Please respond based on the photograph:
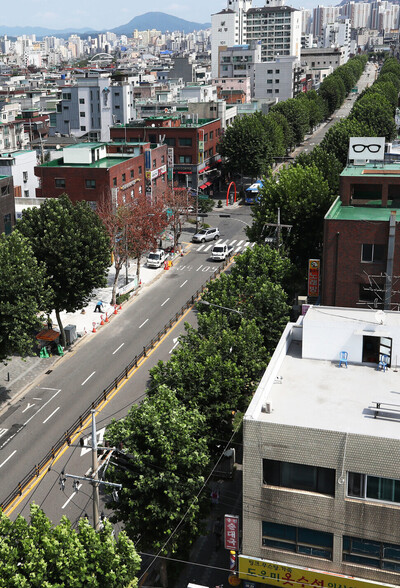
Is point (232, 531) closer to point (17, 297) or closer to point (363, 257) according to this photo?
point (17, 297)

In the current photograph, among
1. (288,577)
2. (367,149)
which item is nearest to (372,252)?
(367,149)

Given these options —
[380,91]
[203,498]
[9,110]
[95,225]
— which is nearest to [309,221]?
[95,225]

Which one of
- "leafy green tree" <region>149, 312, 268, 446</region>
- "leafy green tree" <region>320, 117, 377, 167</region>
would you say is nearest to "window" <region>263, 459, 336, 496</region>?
"leafy green tree" <region>149, 312, 268, 446</region>

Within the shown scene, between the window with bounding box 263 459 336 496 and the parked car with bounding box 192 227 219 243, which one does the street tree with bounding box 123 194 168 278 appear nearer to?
the parked car with bounding box 192 227 219 243

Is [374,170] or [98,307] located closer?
[374,170]

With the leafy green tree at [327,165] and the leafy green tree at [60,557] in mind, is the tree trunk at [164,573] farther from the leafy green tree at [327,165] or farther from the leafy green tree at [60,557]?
the leafy green tree at [327,165]
